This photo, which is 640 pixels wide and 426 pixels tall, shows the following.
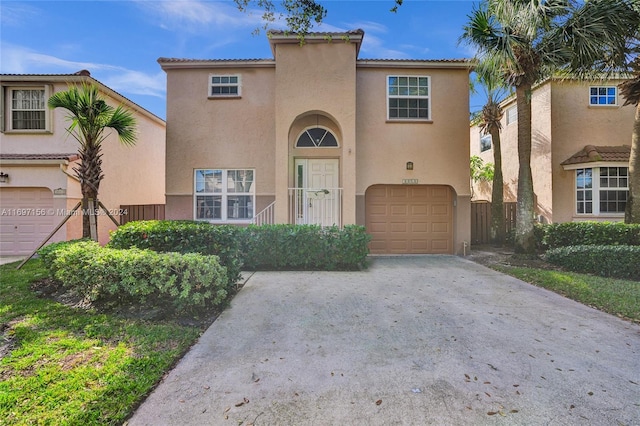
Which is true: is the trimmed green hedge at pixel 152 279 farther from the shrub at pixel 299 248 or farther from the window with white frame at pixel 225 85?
the window with white frame at pixel 225 85

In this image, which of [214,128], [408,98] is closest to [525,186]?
[408,98]

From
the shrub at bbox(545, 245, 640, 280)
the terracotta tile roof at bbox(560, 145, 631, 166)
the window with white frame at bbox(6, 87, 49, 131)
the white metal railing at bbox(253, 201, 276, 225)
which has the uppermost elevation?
the window with white frame at bbox(6, 87, 49, 131)

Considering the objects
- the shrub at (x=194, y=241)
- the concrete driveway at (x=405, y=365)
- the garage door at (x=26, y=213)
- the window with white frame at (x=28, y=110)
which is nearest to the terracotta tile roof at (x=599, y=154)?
the concrete driveway at (x=405, y=365)

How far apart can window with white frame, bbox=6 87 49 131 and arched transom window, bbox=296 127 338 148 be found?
9341mm

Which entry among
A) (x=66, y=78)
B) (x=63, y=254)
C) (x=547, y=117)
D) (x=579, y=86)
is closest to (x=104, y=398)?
(x=63, y=254)

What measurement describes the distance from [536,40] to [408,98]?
3.84 metres

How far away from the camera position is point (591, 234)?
31.5 ft

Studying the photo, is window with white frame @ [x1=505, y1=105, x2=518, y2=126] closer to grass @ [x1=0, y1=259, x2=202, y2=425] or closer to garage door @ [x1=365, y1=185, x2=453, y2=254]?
garage door @ [x1=365, y1=185, x2=453, y2=254]

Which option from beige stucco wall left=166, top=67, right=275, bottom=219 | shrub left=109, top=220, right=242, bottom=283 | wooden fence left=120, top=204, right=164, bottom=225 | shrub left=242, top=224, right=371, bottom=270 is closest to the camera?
shrub left=109, top=220, right=242, bottom=283

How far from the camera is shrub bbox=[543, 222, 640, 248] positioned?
9.09m

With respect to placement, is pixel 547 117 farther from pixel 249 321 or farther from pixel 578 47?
pixel 249 321

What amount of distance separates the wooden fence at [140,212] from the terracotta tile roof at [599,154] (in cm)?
1715

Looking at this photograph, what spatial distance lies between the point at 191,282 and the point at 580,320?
20.0ft

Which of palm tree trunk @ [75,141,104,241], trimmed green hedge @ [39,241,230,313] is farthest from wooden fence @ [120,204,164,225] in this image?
trimmed green hedge @ [39,241,230,313]
